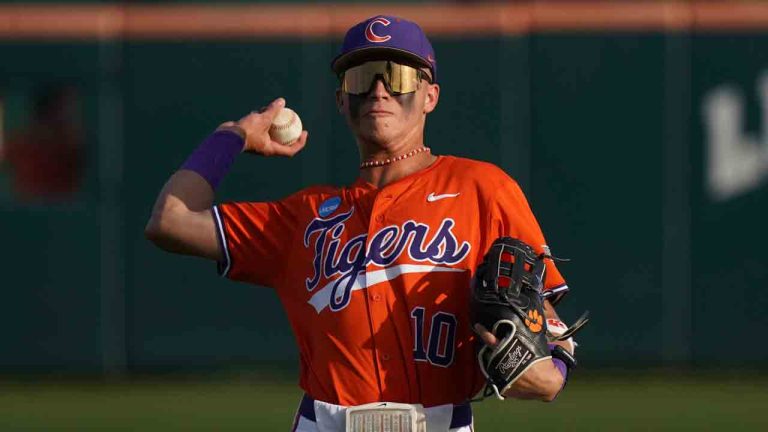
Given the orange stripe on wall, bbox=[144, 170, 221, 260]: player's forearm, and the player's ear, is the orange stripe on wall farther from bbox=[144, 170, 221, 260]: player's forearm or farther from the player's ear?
bbox=[144, 170, 221, 260]: player's forearm

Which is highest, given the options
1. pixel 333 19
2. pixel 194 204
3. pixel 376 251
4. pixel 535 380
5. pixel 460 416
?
pixel 333 19

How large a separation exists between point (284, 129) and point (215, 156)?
276mm

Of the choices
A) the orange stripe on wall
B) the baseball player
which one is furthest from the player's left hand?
the orange stripe on wall

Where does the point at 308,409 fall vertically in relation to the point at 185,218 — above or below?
below

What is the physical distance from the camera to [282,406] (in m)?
9.38

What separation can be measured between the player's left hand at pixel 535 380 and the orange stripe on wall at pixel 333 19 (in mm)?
7131

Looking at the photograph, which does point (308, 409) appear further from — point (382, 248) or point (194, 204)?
point (194, 204)

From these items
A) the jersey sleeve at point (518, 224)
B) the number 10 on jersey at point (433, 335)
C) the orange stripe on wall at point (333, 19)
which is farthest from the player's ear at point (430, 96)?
the orange stripe on wall at point (333, 19)

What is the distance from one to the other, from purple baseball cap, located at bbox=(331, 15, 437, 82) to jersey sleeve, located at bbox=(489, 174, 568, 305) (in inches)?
17.4

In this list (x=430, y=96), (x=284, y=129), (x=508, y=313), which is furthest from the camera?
(x=284, y=129)

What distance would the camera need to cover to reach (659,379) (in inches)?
415

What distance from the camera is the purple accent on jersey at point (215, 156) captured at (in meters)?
4.09

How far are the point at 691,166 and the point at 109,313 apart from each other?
4.34 m

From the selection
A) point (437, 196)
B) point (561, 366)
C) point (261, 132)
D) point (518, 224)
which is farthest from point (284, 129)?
point (561, 366)
